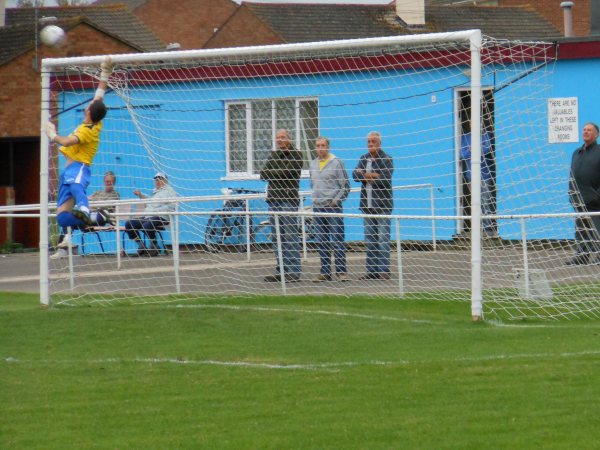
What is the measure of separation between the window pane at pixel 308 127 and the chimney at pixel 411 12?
21855mm

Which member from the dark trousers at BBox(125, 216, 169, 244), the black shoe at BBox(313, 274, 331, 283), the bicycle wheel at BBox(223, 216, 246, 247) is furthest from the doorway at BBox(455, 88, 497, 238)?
the dark trousers at BBox(125, 216, 169, 244)

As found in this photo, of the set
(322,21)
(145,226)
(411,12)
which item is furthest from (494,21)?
(145,226)

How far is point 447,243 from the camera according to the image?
18469 mm

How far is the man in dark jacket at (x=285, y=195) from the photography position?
725 inches

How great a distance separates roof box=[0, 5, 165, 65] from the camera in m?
38.3

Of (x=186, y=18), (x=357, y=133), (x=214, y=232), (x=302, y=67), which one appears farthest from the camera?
(x=186, y=18)

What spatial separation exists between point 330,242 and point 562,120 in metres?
7.07

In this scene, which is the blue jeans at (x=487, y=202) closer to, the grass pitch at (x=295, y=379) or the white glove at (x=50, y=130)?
the grass pitch at (x=295, y=379)

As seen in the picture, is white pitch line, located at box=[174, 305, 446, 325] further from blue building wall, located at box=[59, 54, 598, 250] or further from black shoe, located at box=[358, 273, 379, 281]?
blue building wall, located at box=[59, 54, 598, 250]

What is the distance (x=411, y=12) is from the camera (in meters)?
41.8

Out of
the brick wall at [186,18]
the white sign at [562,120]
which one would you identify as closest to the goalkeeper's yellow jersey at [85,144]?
the white sign at [562,120]

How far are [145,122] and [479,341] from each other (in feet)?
28.0

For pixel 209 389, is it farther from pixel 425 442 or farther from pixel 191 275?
pixel 191 275

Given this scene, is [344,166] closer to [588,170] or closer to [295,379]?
[588,170]
